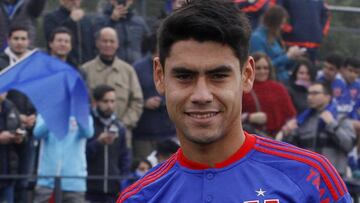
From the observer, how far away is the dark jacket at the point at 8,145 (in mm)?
10352

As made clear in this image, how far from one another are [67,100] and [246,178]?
23.7 ft

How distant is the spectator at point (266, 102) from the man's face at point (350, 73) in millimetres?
1490

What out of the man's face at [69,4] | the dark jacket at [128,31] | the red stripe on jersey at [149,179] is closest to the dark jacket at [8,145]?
the man's face at [69,4]

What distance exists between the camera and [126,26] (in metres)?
12.6

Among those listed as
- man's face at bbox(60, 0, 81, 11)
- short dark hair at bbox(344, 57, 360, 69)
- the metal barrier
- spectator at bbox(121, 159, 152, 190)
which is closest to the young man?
the metal barrier

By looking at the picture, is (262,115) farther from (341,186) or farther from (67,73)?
(341,186)

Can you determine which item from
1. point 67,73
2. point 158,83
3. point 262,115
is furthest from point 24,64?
point 158,83

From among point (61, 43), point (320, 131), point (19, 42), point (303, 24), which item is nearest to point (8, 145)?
point (19, 42)

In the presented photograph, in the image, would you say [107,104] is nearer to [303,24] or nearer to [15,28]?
[15,28]

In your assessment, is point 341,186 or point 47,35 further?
point 47,35

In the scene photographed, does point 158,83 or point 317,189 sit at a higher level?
point 158,83

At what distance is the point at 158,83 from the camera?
4.30 metres

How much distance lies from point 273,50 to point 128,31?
1.76 m

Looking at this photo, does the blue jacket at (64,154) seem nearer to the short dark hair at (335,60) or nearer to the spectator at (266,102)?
the spectator at (266,102)
